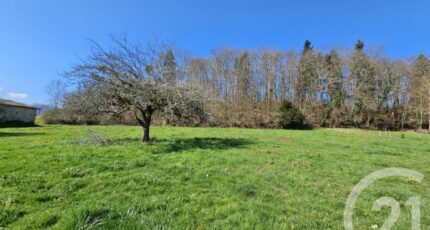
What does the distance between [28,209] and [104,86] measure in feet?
23.0

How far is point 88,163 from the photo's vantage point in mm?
6266

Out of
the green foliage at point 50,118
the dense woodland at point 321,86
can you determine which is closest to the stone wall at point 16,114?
the green foliage at point 50,118

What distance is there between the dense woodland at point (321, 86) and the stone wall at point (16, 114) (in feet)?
68.7

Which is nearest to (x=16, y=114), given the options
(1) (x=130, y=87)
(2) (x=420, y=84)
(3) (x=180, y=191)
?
(1) (x=130, y=87)

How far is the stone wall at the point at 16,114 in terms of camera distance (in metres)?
27.8

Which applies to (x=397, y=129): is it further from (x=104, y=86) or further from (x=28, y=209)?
(x=28, y=209)

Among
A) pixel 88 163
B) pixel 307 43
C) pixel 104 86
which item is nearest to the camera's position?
pixel 88 163

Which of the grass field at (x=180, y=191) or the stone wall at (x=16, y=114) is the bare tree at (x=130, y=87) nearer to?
the grass field at (x=180, y=191)

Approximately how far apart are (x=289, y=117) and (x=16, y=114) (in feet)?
107

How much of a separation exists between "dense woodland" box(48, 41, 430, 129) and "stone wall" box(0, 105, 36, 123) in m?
20.9

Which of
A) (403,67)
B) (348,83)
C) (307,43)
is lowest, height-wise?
(348,83)

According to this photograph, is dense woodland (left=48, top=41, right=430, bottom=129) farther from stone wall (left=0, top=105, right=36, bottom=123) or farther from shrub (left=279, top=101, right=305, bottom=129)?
stone wall (left=0, top=105, right=36, bottom=123)

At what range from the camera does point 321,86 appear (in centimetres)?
3638

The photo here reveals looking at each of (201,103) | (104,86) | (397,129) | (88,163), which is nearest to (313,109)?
(397,129)
